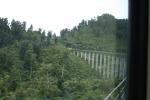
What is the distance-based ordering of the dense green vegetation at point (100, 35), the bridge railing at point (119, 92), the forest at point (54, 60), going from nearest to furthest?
the forest at point (54, 60) → the dense green vegetation at point (100, 35) → the bridge railing at point (119, 92)

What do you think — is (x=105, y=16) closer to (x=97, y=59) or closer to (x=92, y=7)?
(x=92, y=7)

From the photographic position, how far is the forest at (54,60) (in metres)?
1.31

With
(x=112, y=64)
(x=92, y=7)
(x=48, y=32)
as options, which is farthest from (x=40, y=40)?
(x=112, y=64)

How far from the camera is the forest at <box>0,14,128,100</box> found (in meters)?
1.31

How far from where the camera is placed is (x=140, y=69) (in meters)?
1.80

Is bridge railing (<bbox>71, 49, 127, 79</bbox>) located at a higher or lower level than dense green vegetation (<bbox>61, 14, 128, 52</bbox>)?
lower

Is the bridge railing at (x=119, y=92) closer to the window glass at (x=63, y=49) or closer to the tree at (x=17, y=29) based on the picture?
the window glass at (x=63, y=49)

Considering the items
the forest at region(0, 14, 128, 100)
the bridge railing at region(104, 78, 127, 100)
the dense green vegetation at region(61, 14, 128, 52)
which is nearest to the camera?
the forest at region(0, 14, 128, 100)

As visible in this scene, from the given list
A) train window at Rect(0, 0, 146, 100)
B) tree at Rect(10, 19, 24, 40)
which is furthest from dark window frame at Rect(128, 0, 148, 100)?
tree at Rect(10, 19, 24, 40)

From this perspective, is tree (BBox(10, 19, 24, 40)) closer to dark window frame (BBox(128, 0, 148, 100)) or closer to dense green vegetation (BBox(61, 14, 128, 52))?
dense green vegetation (BBox(61, 14, 128, 52))

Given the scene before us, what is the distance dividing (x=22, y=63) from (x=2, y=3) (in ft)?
1.07

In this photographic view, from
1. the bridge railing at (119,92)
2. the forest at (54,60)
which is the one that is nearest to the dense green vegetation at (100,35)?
the forest at (54,60)

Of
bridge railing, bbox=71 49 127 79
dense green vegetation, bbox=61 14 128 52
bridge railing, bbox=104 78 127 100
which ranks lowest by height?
bridge railing, bbox=104 78 127 100

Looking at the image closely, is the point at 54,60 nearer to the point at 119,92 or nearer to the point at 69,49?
the point at 69,49
